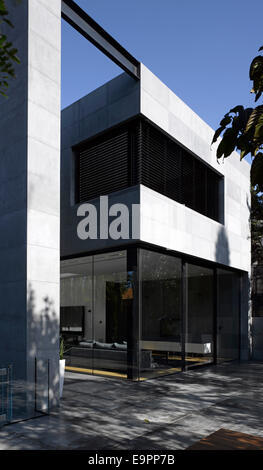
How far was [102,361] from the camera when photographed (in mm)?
12336

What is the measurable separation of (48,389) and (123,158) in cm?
654

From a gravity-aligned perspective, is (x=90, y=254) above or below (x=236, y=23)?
below

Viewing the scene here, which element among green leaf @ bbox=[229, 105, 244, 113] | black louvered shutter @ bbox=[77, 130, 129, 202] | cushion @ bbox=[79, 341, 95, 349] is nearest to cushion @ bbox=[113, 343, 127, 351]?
cushion @ bbox=[79, 341, 95, 349]

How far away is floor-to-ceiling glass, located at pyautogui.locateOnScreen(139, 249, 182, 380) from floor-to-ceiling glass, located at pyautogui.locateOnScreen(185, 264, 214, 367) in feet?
1.86

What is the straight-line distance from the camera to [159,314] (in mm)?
12391

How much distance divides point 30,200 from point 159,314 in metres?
5.87

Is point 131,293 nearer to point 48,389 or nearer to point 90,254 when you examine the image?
point 90,254

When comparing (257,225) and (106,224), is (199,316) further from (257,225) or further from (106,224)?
(257,225)

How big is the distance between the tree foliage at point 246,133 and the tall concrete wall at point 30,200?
18.9 feet

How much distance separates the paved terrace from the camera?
20.5 feet

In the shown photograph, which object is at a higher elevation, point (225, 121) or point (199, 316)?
point (225, 121)

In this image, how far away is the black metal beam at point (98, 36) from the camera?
10.0 meters

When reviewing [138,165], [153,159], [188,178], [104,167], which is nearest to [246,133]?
[138,165]

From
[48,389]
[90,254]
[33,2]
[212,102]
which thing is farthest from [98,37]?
[48,389]
